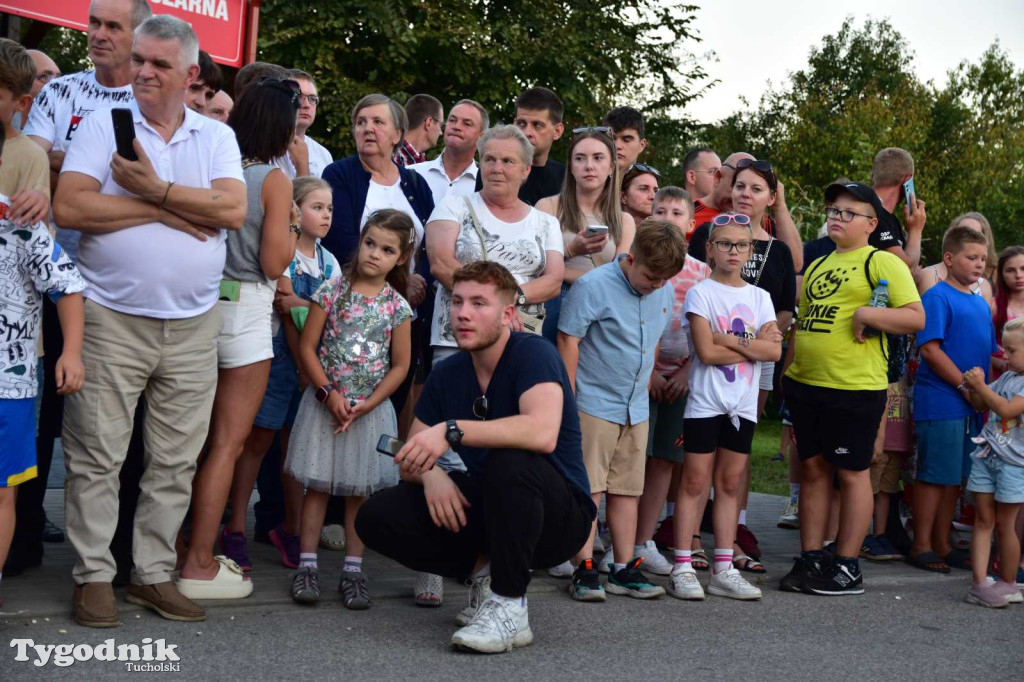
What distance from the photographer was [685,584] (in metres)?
5.78

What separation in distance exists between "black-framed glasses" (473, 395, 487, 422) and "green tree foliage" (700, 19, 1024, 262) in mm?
17602

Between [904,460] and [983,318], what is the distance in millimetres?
1017

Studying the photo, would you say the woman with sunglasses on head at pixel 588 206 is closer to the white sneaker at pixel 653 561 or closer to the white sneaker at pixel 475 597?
the white sneaker at pixel 653 561

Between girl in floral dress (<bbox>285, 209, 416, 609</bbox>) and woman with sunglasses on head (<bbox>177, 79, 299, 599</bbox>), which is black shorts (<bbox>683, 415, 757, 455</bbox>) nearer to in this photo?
girl in floral dress (<bbox>285, 209, 416, 609</bbox>)

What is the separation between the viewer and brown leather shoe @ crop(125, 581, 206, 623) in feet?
15.2

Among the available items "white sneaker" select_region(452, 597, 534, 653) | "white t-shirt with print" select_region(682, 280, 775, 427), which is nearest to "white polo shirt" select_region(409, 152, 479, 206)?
"white t-shirt with print" select_region(682, 280, 775, 427)

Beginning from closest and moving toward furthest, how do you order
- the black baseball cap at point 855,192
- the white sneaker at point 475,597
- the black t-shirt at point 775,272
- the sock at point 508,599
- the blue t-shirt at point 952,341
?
1. the sock at point 508,599
2. the white sneaker at point 475,597
3. the black baseball cap at point 855,192
4. the black t-shirt at point 775,272
5. the blue t-shirt at point 952,341

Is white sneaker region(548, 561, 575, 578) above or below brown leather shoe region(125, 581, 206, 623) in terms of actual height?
below

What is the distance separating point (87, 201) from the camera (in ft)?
14.4

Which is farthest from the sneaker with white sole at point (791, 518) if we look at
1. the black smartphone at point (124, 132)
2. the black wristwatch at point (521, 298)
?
the black smartphone at point (124, 132)

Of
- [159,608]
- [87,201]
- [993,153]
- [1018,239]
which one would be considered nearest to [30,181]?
[87,201]

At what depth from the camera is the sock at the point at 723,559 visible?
235 inches

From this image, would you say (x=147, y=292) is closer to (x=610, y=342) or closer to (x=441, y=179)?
(x=610, y=342)

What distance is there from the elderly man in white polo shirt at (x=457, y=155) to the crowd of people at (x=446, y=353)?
2 cm
